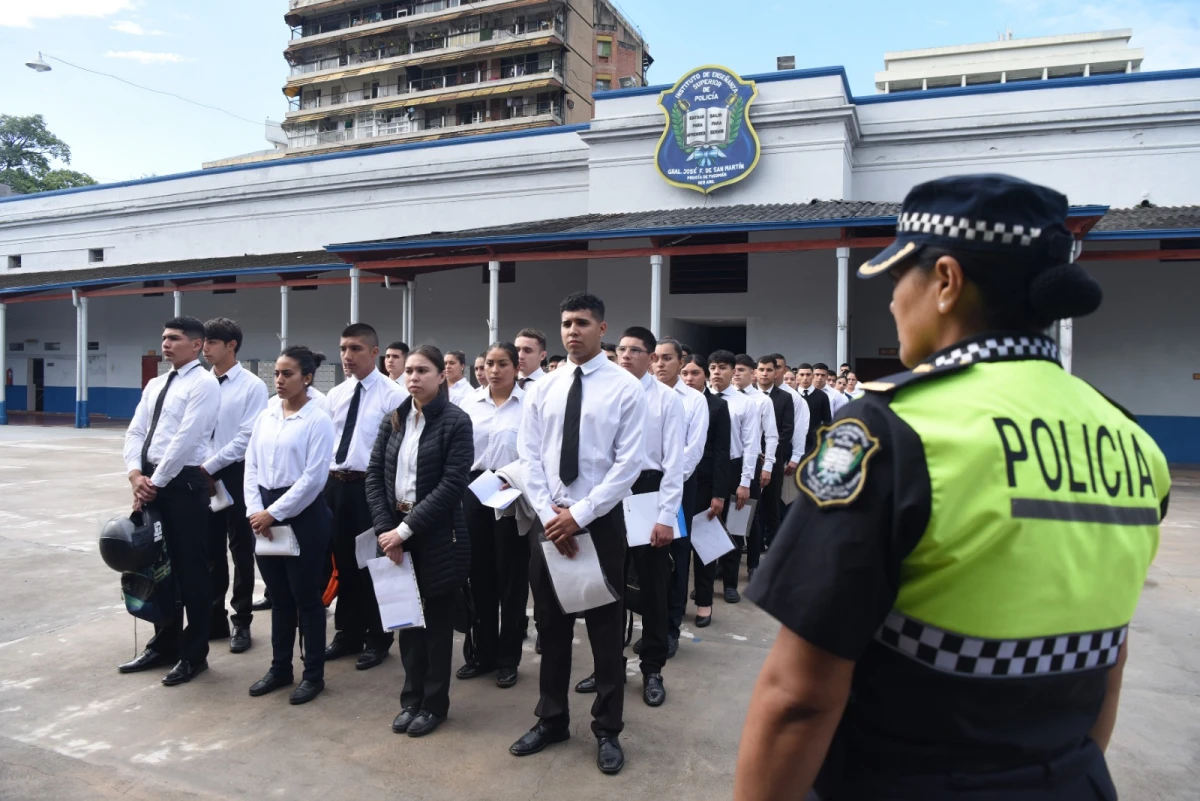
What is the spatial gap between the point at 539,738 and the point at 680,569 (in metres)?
1.77

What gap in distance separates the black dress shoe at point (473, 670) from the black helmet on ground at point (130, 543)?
1837 mm

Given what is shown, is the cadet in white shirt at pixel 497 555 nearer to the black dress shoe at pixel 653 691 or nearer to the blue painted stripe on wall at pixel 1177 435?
the black dress shoe at pixel 653 691

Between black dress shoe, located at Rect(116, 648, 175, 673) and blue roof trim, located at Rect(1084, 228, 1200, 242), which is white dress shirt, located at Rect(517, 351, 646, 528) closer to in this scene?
black dress shoe, located at Rect(116, 648, 175, 673)

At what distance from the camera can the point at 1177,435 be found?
1543 cm

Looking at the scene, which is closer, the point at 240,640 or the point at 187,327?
the point at 187,327

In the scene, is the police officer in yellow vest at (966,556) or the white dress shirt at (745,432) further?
the white dress shirt at (745,432)

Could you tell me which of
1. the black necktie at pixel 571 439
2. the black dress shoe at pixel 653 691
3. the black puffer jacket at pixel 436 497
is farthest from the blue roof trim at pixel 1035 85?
the black puffer jacket at pixel 436 497

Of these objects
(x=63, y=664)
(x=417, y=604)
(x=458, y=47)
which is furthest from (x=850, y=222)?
(x=458, y=47)

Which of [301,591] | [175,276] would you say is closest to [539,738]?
[301,591]

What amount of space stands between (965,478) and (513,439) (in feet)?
12.8

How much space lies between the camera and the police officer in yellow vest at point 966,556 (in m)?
1.11

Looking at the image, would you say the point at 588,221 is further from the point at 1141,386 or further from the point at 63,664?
the point at 63,664

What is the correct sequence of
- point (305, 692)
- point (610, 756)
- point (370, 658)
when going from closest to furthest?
point (610, 756) → point (305, 692) → point (370, 658)

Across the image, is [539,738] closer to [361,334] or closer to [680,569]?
[680,569]
